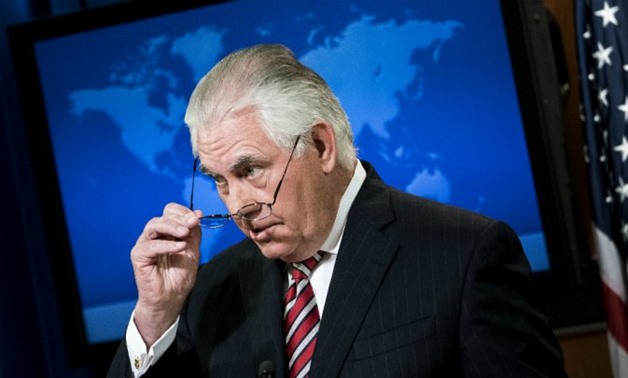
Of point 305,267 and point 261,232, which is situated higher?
point 261,232

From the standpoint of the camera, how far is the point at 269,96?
7.20ft

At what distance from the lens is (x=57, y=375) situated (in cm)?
460

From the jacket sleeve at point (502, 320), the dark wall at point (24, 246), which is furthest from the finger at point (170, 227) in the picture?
the dark wall at point (24, 246)

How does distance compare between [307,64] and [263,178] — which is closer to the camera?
[263,178]

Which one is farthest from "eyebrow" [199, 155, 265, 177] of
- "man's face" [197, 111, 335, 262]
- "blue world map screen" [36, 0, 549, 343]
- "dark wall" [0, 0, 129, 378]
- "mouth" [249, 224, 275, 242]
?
"dark wall" [0, 0, 129, 378]

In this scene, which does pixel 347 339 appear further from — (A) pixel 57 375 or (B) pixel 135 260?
(A) pixel 57 375

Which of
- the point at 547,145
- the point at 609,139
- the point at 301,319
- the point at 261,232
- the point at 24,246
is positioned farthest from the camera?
the point at 24,246

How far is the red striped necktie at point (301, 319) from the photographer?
2.25 meters

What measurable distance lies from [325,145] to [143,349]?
652mm

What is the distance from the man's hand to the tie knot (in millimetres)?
244

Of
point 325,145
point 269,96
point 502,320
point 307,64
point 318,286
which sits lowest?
point 502,320

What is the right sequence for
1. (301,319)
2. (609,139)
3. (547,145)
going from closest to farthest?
(301,319) < (609,139) < (547,145)

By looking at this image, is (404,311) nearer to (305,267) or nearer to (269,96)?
(305,267)

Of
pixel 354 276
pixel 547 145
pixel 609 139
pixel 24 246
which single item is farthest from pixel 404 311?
pixel 24 246
